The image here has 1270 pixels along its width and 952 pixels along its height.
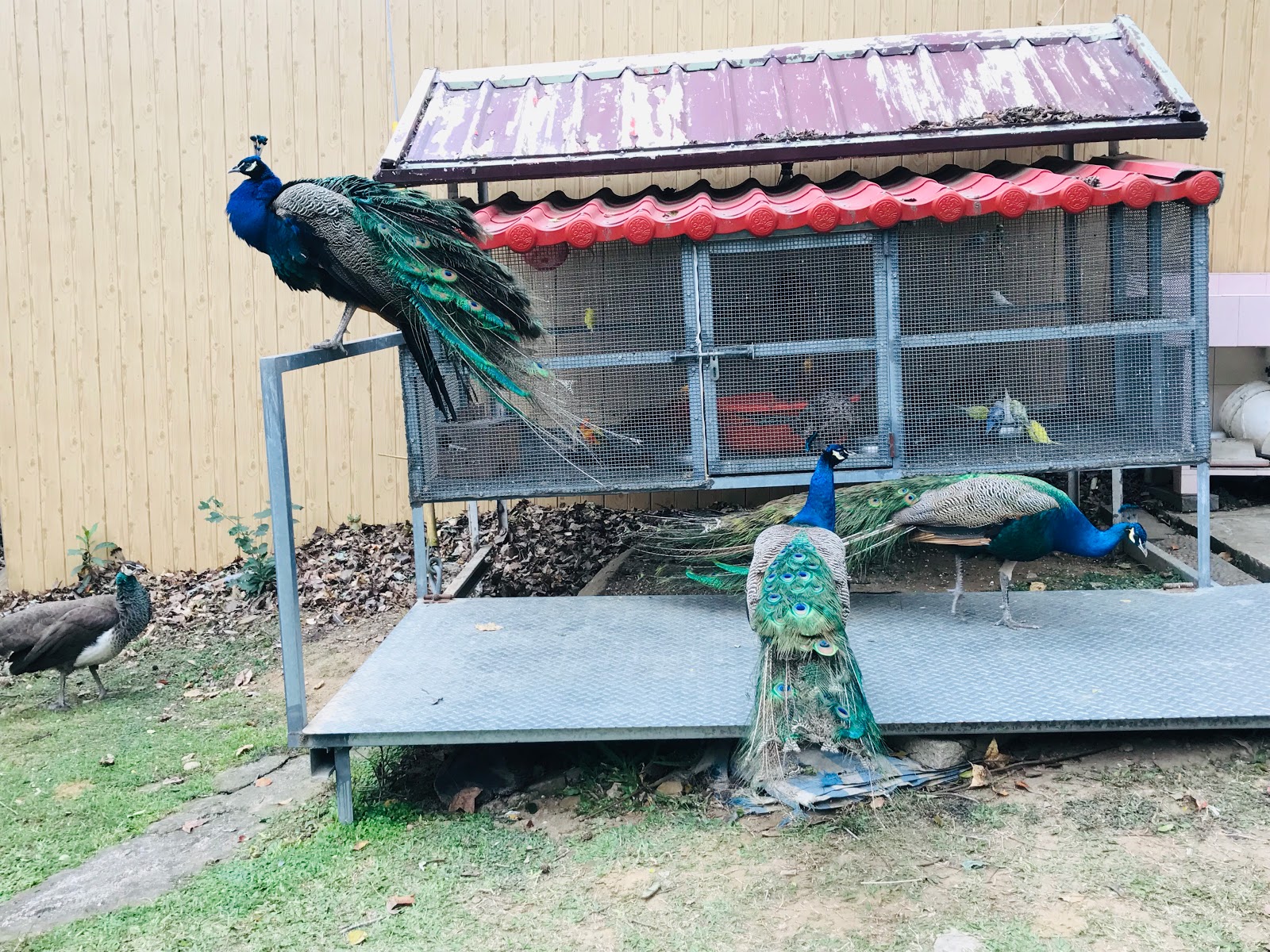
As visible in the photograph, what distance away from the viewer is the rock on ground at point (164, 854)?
12.4 feet

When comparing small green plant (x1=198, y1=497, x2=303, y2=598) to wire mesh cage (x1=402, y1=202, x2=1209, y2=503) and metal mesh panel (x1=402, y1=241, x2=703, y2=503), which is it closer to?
metal mesh panel (x1=402, y1=241, x2=703, y2=503)

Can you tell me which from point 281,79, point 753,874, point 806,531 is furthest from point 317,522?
point 753,874

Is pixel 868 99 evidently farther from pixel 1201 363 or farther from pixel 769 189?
pixel 1201 363

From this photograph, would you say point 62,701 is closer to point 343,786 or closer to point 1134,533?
point 343,786

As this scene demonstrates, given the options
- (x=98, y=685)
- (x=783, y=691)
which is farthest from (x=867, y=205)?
(x=98, y=685)

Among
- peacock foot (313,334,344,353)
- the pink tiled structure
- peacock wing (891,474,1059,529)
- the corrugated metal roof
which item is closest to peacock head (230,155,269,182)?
peacock foot (313,334,344,353)

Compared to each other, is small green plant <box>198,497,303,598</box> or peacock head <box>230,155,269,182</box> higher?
peacock head <box>230,155,269,182</box>

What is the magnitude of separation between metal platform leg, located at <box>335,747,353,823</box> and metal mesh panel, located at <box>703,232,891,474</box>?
2.28 m

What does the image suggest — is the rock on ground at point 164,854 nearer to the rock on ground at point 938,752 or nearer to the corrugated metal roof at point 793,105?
the rock on ground at point 938,752

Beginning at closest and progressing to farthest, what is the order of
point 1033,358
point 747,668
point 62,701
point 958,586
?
point 747,668
point 958,586
point 1033,358
point 62,701

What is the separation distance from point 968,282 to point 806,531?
167cm

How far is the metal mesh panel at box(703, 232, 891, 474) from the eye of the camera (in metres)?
5.44

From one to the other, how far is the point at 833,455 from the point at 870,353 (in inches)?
26.4

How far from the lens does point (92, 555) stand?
8.05 metres
